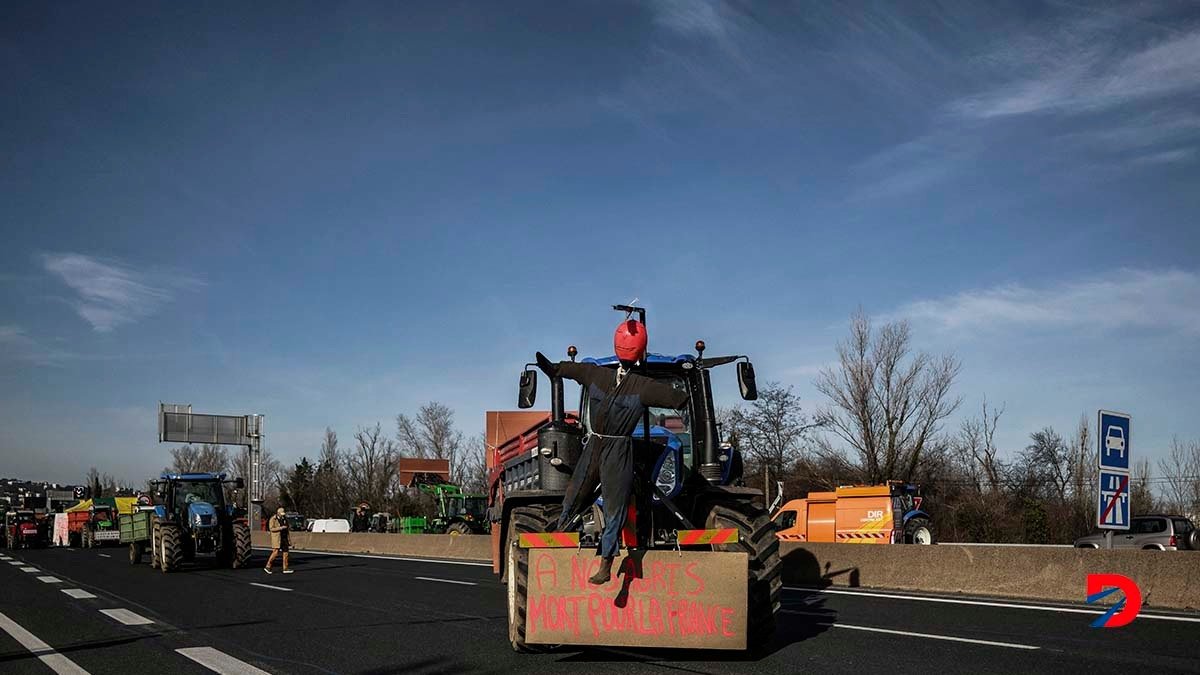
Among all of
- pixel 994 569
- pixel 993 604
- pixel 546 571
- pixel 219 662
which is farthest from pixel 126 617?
pixel 994 569

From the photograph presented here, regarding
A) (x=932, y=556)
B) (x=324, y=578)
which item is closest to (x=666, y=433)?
(x=932, y=556)

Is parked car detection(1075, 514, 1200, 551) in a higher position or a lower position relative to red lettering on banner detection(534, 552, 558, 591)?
lower

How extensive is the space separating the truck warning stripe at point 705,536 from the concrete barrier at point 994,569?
25.1 ft

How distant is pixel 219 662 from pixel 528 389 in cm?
366

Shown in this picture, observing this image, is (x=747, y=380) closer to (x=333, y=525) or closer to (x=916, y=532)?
(x=916, y=532)

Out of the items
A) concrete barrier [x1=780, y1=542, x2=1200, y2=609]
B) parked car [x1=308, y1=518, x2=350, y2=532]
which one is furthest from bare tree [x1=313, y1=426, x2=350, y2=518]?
concrete barrier [x1=780, y1=542, x2=1200, y2=609]

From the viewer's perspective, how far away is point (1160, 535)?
29938mm

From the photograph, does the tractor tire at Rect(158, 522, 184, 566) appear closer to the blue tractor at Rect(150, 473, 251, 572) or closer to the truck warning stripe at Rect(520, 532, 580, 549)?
the blue tractor at Rect(150, 473, 251, 572)

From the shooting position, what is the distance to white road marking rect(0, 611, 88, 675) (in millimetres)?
8430

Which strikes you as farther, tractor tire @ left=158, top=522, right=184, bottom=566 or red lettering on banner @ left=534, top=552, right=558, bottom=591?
tractor tire @ left=158, top=522, right=184, bottom=566

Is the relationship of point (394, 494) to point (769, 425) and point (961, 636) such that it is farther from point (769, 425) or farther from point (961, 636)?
→ point (961, 636)

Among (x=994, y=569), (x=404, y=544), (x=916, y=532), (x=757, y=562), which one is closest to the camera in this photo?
(x=757, y=562)

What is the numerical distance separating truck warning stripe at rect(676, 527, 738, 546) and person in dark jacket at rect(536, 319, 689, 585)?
0.73 metres

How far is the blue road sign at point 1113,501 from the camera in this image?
41.9ft
